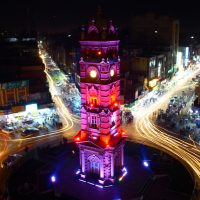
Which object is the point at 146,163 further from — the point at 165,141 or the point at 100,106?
the point at 100,106

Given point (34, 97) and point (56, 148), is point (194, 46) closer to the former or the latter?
point (34, 97)

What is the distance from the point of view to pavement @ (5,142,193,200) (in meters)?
38.3

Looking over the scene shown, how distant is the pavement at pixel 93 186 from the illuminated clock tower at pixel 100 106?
202 centimetres

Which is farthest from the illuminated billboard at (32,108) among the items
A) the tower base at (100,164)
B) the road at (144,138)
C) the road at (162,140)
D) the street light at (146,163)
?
the street light at (146,163)

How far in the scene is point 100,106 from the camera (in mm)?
38719

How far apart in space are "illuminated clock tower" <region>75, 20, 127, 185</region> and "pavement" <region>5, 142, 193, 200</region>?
6.64 ft

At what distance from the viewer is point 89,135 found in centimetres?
4075

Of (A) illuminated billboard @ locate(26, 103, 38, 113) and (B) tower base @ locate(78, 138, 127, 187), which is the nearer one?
(B) tower base @ locate(78, 138, 127, 187)

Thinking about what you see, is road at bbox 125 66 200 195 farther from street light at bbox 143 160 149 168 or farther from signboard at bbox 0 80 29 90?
signboard at bbox 0 80 29 90

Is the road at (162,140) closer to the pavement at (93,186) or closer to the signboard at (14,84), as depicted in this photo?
the pavement at (93,186)

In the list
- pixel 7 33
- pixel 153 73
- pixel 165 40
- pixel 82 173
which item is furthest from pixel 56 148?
pixel 7 33

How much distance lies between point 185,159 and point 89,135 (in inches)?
660

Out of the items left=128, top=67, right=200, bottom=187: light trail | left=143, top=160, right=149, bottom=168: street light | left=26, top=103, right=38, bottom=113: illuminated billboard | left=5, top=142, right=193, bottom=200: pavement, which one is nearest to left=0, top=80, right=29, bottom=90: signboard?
left=26, top=103, right=38, bottom=113: illuminated billboard

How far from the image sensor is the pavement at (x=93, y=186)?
3834cm
